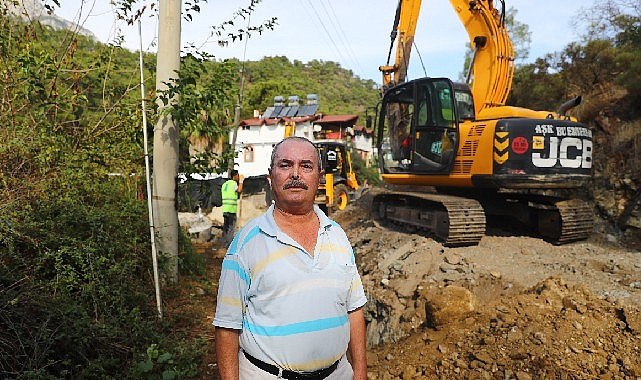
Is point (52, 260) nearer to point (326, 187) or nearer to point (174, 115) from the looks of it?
point (174, 115)

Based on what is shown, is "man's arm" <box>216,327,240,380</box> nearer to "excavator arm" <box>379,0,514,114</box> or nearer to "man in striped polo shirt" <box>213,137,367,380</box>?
"man in striped polo shirt" <box>213,137,367,380</box>

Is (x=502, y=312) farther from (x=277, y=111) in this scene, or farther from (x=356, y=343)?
(x=277, y=111)

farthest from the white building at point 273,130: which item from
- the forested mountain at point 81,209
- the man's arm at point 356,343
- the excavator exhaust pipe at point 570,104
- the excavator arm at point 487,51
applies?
the man's arm at point 356,343

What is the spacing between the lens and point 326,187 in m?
13.7

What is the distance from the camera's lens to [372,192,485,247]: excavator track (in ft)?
20.7

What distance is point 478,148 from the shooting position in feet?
21.6

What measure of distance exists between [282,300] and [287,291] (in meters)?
0.04

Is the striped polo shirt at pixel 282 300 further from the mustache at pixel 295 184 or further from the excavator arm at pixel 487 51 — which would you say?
the excavator arm at pixel 487 51

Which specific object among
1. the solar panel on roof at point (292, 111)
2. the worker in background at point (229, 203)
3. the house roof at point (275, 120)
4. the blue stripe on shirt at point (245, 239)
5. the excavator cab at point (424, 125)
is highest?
the solar panel on roof at point (292, 111)

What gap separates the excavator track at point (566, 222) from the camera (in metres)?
6.75

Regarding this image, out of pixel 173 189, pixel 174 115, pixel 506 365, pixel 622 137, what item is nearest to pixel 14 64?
pixel 174 115

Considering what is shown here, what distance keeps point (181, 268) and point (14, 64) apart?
290 centimetres

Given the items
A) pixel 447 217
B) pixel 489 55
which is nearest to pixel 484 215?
pixel 447 217

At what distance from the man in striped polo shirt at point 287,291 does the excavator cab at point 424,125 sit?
5513mm
